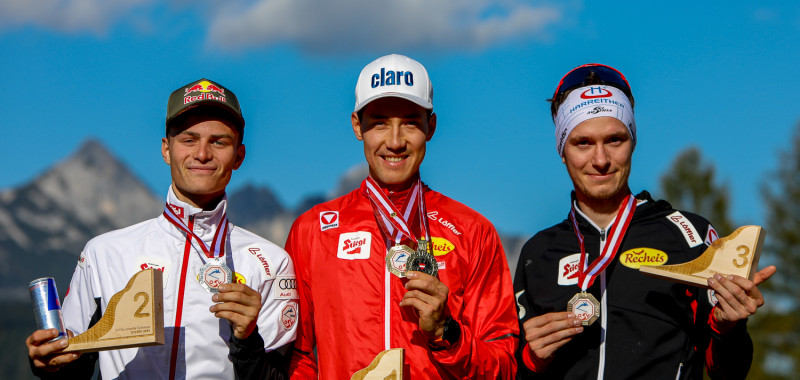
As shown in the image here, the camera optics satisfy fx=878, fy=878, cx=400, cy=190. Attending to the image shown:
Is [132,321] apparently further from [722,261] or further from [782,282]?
[782,282]

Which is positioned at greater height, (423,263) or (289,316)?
(423,263)

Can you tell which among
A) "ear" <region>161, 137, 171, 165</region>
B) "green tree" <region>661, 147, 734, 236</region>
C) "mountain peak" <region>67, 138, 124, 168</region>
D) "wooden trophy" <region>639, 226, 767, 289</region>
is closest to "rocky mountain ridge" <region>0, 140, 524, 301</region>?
"mountain peak" <region>67, 138, 124, 168</region>

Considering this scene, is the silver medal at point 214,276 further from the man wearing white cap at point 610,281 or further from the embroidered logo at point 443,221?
the man wearing white cap at point 610,281

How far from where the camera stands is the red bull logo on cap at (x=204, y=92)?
4.80 meters

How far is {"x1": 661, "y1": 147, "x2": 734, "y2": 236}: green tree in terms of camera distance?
120 ft

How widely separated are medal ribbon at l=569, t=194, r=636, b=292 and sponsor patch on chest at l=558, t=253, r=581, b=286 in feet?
0.19

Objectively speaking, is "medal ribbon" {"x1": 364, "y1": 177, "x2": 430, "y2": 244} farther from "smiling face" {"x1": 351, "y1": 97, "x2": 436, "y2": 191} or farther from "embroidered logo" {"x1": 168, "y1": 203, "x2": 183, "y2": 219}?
"embroidered logo" {"x1": 168, "y1": 203, "x2": 183, "y2": 219}

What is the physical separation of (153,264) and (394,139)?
1.43 metres

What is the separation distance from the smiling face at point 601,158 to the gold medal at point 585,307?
60cm

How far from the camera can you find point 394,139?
15.3 ft

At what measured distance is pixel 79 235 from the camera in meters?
132

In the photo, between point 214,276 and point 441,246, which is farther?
point 441,246

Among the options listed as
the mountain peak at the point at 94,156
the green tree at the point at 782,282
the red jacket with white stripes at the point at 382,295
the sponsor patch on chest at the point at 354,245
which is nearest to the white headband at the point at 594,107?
the red jacket with white stripes at the point at 382,295

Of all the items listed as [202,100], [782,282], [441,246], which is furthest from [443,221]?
[782,282]
